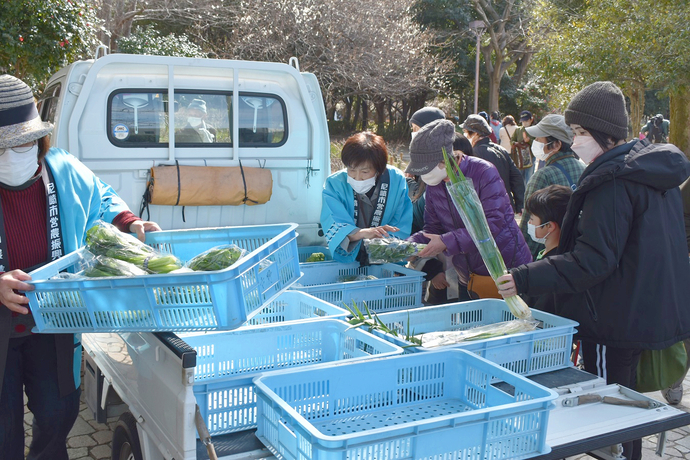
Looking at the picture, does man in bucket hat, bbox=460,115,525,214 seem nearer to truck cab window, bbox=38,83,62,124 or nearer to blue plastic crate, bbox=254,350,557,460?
truck cab window, bbox=38,83,62,124

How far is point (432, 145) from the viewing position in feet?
11.7

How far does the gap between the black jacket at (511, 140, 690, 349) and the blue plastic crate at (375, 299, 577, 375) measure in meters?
0.19

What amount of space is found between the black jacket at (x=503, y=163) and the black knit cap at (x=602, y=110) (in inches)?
131

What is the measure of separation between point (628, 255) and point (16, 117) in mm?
2604

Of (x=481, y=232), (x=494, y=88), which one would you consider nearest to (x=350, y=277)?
(x=481, y=232)

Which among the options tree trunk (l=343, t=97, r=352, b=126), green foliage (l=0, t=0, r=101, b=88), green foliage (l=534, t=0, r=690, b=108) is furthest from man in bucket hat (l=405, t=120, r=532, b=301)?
tree trunk (l=343, t=97, r=352, b=126)

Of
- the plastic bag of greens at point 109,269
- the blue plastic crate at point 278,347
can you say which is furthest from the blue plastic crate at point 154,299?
the blue plastic crate at point 278,347

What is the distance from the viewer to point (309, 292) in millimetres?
3441

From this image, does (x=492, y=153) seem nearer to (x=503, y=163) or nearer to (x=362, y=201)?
(x=503, y=163)

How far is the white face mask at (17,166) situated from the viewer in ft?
8.11

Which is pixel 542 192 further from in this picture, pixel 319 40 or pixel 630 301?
pixel 319 40

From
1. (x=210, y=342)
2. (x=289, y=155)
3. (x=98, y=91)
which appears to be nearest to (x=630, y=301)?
(x=210, y=342)

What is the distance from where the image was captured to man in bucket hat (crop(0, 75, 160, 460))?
248 cm

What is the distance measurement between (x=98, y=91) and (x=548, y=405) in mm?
3938
